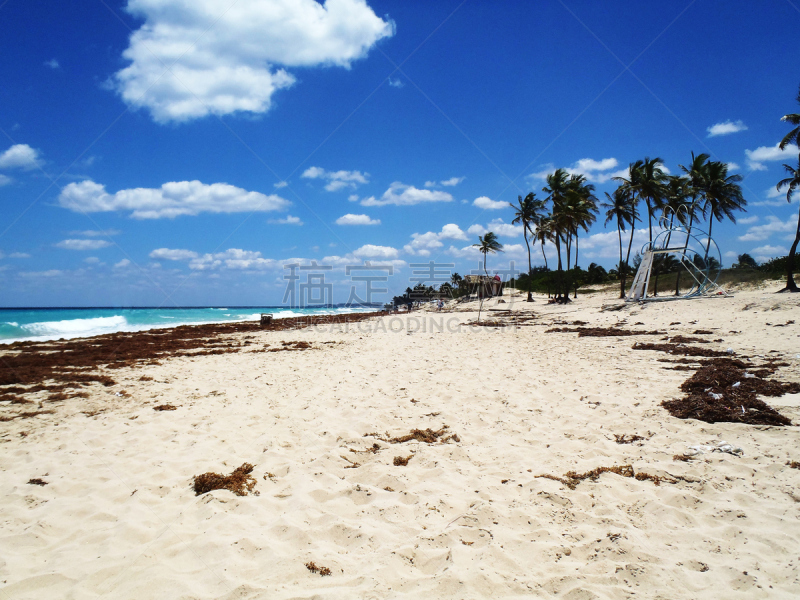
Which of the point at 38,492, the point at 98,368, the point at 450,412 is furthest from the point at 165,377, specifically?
the point at 450,412

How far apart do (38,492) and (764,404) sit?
8.37 meters

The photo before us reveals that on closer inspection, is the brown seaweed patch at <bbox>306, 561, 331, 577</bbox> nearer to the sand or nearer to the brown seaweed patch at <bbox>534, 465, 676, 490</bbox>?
the sand

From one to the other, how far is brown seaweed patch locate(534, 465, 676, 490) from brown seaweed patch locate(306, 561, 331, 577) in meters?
2.20

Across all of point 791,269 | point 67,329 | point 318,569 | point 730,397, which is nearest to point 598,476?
point 318,569

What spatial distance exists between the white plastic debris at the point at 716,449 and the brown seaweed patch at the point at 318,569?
12.3ft

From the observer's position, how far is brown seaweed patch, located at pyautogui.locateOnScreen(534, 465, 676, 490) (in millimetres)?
3521

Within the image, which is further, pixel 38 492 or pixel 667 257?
pixel 667 257

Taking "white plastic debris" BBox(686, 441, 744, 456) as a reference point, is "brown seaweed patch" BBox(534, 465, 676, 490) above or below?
below

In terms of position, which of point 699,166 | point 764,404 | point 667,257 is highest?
point 699,166

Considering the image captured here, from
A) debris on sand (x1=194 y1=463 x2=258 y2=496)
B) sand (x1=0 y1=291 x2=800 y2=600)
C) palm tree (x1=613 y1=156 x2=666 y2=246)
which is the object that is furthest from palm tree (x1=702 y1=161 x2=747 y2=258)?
debris on sand (x1=194 y1=463 x2=258 y2=496)

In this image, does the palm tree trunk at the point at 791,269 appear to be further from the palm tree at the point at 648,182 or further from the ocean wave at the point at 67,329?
the ocean wave at the point at 67,329

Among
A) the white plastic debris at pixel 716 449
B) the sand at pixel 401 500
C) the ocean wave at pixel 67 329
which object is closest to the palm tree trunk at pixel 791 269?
the sand at pixel 401 500

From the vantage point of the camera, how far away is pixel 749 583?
90.4 inches

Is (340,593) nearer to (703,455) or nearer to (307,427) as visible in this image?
(307,427)
